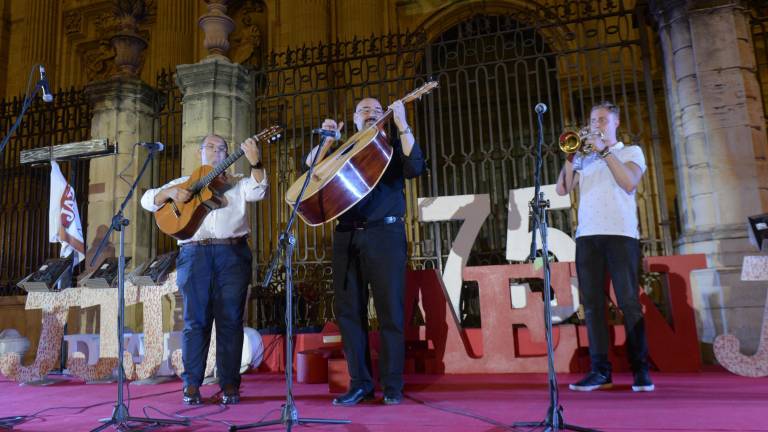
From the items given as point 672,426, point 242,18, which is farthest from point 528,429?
point 242,18

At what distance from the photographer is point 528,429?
2.93 m

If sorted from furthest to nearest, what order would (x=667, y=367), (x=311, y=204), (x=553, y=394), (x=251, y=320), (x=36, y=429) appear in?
(x=251, y=320)
(x=667, y=367)
(x=311, y=204)
(x=36, y=429)
(x=553, y=394)

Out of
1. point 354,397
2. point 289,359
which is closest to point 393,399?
point 354,397

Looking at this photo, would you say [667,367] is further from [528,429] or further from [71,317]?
[71,317]

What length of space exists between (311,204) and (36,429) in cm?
208

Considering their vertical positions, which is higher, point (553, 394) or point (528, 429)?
point (553, 394)

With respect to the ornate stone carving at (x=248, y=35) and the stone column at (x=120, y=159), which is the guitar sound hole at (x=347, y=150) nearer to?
the stone column at (x=120, y=159)

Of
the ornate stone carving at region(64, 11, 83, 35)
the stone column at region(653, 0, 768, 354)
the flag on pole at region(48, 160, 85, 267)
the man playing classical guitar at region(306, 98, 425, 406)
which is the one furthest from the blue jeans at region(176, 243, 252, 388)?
the ornate stone carving at region(64, 11, 83, 35)

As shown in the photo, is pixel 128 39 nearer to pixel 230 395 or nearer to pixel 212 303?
pixel 212 303

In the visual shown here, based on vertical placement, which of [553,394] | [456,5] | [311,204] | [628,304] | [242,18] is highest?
[242,18]

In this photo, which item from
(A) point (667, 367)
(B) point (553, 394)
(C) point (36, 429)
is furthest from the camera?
(A) point (667, 367)

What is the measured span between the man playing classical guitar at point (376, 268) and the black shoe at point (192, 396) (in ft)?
3.47

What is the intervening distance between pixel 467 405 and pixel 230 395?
1.68m

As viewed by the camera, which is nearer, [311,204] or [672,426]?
[672,426]
